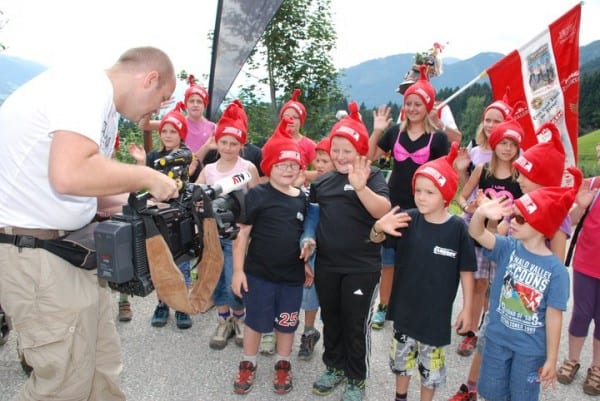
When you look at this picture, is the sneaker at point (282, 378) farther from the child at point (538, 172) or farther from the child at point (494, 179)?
the child at point (494, 179)

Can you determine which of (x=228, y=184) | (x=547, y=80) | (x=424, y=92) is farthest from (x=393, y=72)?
(x=228, y=184)

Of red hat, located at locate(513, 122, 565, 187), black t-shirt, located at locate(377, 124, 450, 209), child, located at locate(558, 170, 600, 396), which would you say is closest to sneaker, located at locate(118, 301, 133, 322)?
black t-shirt, located at locate(377, 124, 450, 209)

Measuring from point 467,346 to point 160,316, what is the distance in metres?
2.76

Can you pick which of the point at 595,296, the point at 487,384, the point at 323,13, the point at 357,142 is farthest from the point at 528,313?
the point at 323,13

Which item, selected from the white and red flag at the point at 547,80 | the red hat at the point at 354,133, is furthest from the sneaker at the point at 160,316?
the white and red flag at the point at 547,80

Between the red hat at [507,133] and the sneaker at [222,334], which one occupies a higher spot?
the red hat at [507,133]

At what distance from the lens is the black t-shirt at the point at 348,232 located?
299 centimetres

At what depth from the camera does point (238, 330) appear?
3.88 metres

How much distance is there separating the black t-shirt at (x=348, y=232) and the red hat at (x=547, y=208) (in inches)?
33.9

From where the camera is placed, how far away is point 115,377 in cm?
239

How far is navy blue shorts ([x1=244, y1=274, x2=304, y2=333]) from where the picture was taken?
320 cm

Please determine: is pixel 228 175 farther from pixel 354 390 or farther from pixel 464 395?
pixel 464 395

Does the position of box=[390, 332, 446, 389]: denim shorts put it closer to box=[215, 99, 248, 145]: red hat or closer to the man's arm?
the man's arm

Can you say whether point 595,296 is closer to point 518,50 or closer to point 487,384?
point 487,384
